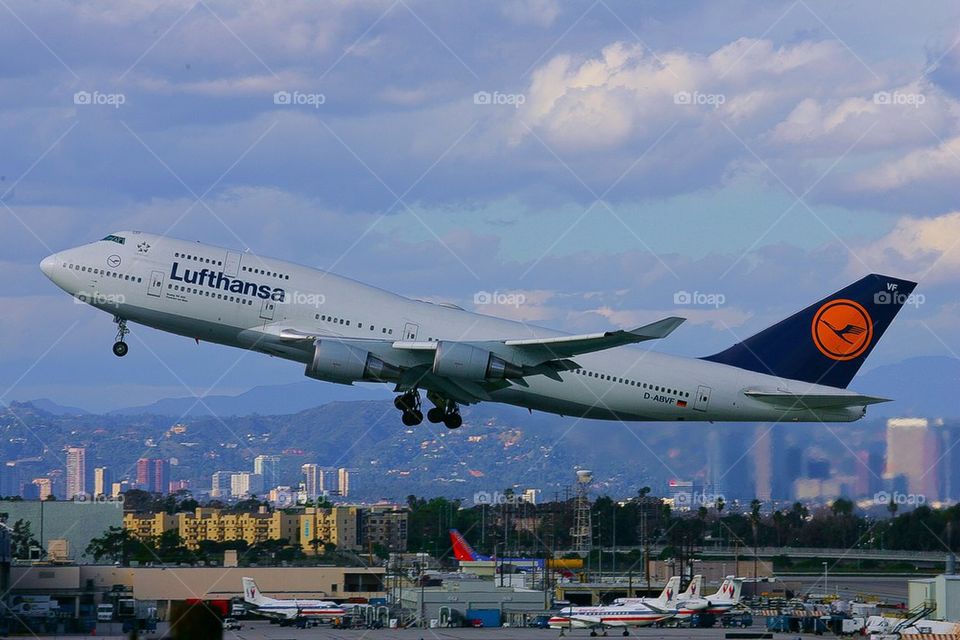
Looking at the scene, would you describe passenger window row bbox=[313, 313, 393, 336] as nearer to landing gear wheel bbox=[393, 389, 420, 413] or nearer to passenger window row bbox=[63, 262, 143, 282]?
landing gear wheel bbox=[393, 389, 420, 413]

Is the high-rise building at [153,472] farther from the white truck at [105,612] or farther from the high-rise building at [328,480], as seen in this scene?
the white truck at [105,612]

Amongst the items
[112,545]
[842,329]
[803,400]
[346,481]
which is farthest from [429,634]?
[346,481]

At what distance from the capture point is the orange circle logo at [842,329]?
142 ft

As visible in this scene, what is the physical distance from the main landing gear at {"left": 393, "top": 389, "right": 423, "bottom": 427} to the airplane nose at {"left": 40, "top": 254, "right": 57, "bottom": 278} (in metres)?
11.1

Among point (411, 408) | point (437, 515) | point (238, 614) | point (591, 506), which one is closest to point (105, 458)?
point (437, 515)

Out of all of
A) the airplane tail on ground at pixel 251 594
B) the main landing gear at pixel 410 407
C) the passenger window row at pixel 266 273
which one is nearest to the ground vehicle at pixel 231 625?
Result: the airplane tail on ground at pixel 251 594

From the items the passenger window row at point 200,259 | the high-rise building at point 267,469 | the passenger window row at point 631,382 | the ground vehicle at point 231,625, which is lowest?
the ground vehicle at point 231,625

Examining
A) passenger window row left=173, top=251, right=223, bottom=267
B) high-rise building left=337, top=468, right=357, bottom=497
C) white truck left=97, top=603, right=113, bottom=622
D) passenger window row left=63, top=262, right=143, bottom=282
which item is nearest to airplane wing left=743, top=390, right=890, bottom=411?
passenger window row left=173, top=251, right=223, bottom=267

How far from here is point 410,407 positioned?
1571 inches

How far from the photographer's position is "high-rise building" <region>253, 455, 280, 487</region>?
119062mm

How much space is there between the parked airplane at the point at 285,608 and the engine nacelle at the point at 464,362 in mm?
16321

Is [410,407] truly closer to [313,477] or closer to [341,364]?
[341,364]

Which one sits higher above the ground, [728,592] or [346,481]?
[346,481]

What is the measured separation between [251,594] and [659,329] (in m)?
23.3
